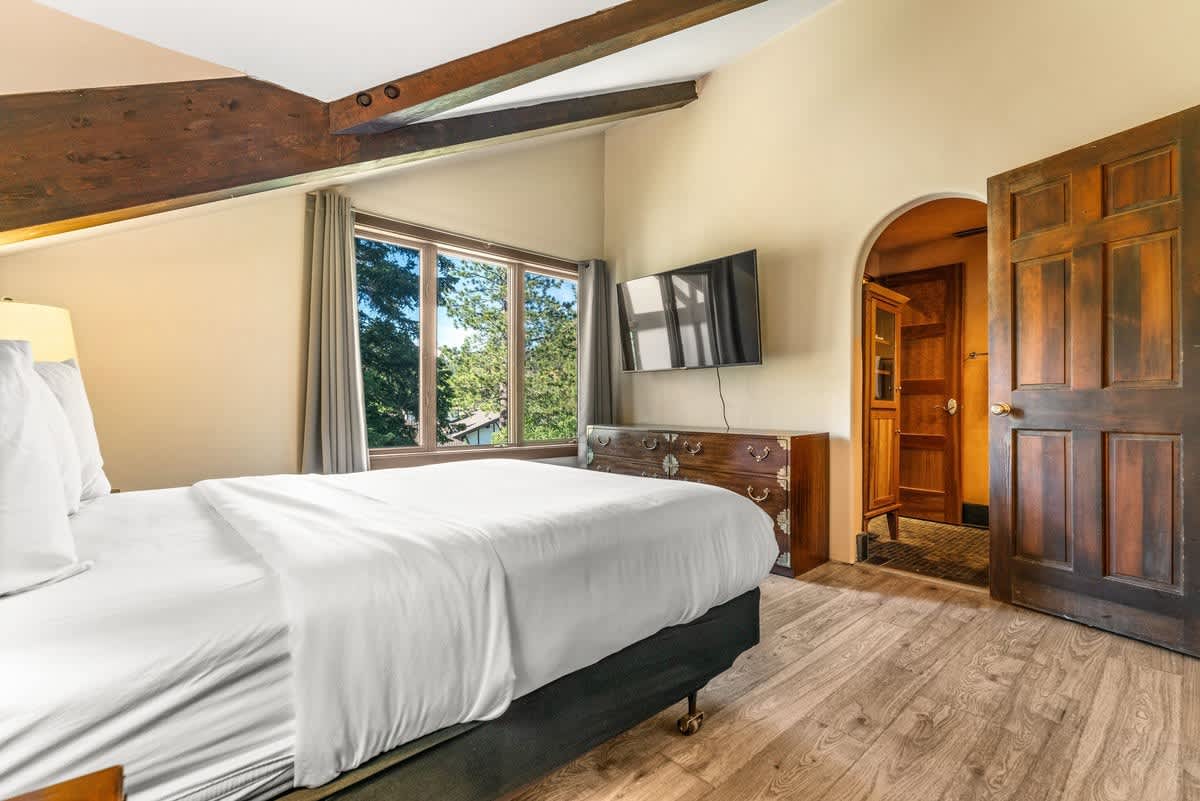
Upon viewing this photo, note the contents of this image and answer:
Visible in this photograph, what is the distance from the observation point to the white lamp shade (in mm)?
1822

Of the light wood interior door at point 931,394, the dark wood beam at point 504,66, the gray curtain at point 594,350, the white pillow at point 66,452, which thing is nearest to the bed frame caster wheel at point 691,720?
the white pillow at point 66,452

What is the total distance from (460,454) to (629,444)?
129 centimetres

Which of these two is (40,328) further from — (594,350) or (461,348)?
(594,350)

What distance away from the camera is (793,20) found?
11.4 feet

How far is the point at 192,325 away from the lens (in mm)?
2812

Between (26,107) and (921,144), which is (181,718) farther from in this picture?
(921,144)

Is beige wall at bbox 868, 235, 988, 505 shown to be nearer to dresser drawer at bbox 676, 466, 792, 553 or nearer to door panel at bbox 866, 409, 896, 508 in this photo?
door panel at bbox 866, 409, 896, 508

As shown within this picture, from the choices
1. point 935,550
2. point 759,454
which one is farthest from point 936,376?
point 759,454

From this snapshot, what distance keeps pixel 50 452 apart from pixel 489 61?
1708 millimetres

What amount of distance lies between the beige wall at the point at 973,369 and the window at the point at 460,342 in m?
2.80

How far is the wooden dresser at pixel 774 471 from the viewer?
3.10 metres

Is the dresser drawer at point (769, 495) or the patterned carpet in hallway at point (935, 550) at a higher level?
the dresser drawer at point (769, 495)

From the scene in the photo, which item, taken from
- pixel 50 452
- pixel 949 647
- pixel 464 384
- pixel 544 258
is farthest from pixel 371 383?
pixel 949 647

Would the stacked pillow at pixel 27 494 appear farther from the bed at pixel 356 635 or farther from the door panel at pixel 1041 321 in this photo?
the door panel at pixel 1041 321
